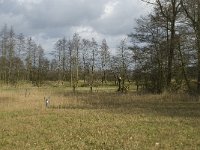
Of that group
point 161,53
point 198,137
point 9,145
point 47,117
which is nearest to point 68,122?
point 47,117

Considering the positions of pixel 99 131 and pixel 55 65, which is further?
pixel 55 65

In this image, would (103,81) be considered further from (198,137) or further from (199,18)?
(198,137)

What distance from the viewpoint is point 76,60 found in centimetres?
7962

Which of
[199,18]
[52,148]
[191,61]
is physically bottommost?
[52,148]

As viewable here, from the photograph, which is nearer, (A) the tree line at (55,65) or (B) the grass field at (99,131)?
(B) the grass field at (99,131)

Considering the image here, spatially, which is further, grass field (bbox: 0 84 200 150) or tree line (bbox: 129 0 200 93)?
tree line (bbox: 129 0 200 93)

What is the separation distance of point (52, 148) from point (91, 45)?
72.4 m

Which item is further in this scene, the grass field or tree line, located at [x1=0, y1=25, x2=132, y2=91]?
tree line, located at [x1=0, y1=25, x2=132, y2=91]

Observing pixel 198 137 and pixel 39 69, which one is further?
pixel 39 69

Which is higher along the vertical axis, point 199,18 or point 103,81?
point 199,18

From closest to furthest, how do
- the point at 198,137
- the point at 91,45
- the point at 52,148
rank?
the point at 52,148
the point at 198,137
the point at 91,45

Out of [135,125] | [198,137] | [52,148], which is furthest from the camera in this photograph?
[135,125]

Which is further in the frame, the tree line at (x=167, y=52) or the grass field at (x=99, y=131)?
the tree line at (x=167, y=52)

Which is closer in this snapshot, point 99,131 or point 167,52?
point 99,131
